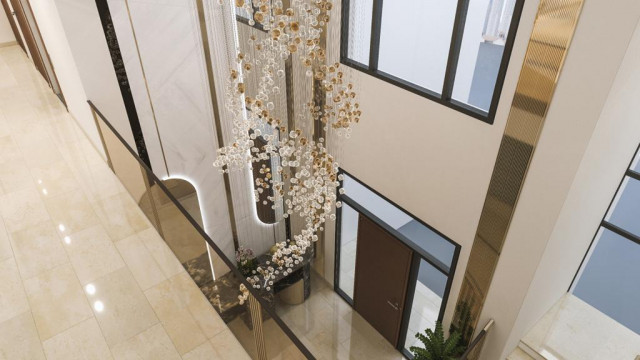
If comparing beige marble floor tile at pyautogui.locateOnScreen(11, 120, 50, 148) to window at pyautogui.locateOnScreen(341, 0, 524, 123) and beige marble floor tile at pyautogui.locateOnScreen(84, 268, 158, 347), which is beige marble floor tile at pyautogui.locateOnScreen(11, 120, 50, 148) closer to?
beige marble floor tile at pyautogui.locateOnScreen(84, 268, 158, 347)

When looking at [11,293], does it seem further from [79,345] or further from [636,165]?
[636,165]

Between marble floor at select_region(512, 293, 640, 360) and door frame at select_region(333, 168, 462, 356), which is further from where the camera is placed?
door frame at select_region(333, 168, 462, 356)

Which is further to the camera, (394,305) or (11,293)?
(394,305)

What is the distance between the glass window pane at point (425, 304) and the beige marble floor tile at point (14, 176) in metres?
5.46

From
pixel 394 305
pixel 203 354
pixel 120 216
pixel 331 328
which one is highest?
pixel 120 216

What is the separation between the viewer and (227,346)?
11.6ft

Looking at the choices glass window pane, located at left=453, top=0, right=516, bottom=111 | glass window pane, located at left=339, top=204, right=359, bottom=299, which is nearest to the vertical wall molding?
glass window pane, located at left=339, top=204, right=359, bottom=299

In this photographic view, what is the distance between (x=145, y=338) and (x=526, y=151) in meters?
3.43

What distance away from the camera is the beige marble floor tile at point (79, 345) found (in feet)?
11.2

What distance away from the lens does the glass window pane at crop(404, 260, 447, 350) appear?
6656 mm

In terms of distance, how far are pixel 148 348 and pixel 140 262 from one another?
969mm

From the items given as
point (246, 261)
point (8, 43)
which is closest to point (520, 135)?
point (246, 261)

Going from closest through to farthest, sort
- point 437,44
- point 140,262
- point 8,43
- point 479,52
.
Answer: point 140,262, point 479,52, point 437,44, point 8,43

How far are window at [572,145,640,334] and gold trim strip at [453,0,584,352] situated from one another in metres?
2.17
